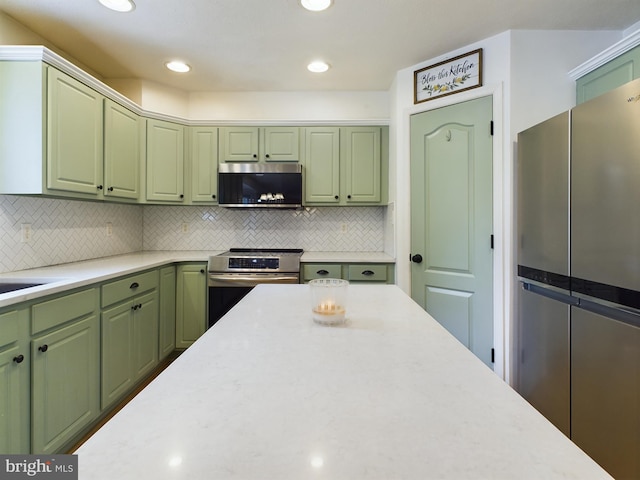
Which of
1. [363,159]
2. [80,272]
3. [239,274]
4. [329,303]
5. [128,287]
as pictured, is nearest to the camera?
[329,303]

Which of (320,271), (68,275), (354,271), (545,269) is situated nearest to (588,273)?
(545,269)

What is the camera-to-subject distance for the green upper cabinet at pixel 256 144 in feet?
10.3

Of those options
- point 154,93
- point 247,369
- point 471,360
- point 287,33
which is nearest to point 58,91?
point 154,93

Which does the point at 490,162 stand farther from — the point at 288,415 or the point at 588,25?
the point at 288,415

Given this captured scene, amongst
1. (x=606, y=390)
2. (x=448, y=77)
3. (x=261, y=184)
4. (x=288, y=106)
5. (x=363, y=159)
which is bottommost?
(x=606, y=390)

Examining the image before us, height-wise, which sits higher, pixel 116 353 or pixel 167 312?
pixel 167 312

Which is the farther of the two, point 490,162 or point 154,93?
point 154,93

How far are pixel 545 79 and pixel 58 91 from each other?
304 cm

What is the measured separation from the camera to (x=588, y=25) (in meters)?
2.11

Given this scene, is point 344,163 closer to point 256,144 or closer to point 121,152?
point 256,144

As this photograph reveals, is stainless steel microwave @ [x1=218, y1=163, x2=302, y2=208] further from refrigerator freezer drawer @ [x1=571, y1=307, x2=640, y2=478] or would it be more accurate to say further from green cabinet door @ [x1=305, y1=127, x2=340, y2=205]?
refrigerator freezer drawer @ [x1=571, y1=307, x2=640, y2=478]

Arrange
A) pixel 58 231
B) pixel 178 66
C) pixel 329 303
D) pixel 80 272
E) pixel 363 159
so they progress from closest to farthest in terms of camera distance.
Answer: pixel 329 303, pixel 80 272, pixel 58 231, pixel 178 66, pixel 363 159

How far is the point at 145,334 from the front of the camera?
242cm

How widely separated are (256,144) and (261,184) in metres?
0.42
